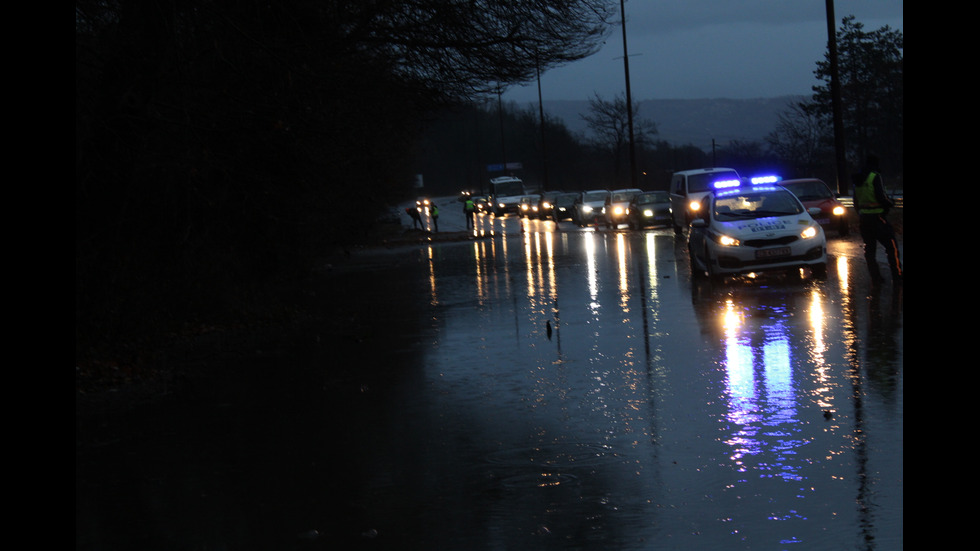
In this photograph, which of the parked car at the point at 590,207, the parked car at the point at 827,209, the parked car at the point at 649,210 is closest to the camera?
the parked car at the point at 827,209

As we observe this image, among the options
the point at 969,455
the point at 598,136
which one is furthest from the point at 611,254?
the point at 598,136

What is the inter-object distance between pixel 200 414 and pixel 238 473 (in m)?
→ 2.38

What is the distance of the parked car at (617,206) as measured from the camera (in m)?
45.9

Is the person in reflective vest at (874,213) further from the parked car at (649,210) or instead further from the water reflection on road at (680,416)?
the parked car at (649,210)

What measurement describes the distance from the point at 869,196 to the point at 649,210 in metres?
25.9

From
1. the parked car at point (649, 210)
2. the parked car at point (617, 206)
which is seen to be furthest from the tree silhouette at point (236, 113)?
the parked car at point (617, 206)

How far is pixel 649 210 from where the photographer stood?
139 feet

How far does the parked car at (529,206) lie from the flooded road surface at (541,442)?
56642mm

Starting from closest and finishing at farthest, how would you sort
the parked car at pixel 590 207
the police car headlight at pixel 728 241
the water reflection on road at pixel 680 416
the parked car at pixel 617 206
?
the water reflection on road at pixel 680 416 < the police car headlight at pixel 728 241 < the parked car at pixel 617 206 < the parked car at pixel 590 207

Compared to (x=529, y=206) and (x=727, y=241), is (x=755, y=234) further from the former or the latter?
(x=529, y=206)

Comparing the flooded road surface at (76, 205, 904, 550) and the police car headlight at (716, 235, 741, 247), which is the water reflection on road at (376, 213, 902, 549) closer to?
the flooded road surface at (76, 205, 904, 550)

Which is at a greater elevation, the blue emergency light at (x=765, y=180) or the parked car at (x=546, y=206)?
the blue emergency light at (x=765, y=180)

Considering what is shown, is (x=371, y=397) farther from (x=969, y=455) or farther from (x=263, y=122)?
(x=969, y=455)

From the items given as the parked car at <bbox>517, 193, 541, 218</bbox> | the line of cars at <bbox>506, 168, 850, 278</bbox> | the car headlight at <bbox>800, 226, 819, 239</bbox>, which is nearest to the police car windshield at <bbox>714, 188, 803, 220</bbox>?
the line of cars at <bbox>506, 168, 850, 278</bbox>
